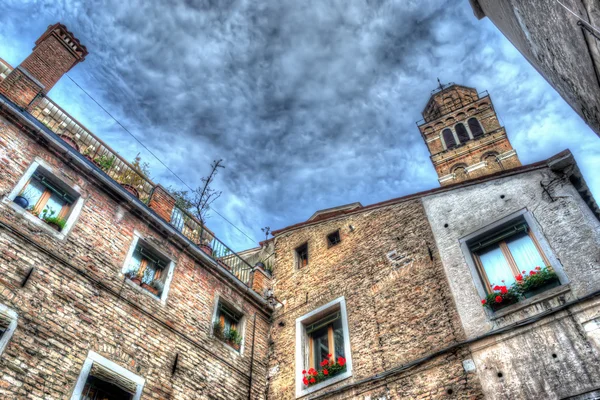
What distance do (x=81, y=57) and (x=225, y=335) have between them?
940 cm

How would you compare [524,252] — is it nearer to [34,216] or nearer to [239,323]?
[239,323]

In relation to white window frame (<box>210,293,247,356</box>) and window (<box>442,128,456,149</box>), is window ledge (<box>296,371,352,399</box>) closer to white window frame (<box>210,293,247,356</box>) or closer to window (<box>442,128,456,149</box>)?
white window frame (<box>210,293,247,356</box>)

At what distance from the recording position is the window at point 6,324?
691 cm

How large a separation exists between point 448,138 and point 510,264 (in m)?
38.7

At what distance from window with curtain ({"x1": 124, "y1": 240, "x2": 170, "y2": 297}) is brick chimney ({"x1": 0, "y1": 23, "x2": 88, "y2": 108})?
173 inches

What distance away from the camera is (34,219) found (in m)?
8.41

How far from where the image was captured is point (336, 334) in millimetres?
11203

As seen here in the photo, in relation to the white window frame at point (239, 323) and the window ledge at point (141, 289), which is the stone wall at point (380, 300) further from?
the window ledge at point (141, 289)

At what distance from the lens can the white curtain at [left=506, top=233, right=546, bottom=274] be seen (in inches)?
339

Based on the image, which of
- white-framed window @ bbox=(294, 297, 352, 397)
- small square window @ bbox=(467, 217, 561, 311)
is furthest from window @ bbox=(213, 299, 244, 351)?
small square window @ bbox=(467, 217, 561, 311)

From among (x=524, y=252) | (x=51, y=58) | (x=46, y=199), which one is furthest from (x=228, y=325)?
(x=51, y=58)

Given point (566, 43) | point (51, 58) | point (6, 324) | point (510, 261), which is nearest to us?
point (566, 43)

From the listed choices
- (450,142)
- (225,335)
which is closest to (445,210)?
(225,335)

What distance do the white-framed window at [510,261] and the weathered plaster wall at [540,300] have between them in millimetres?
132
